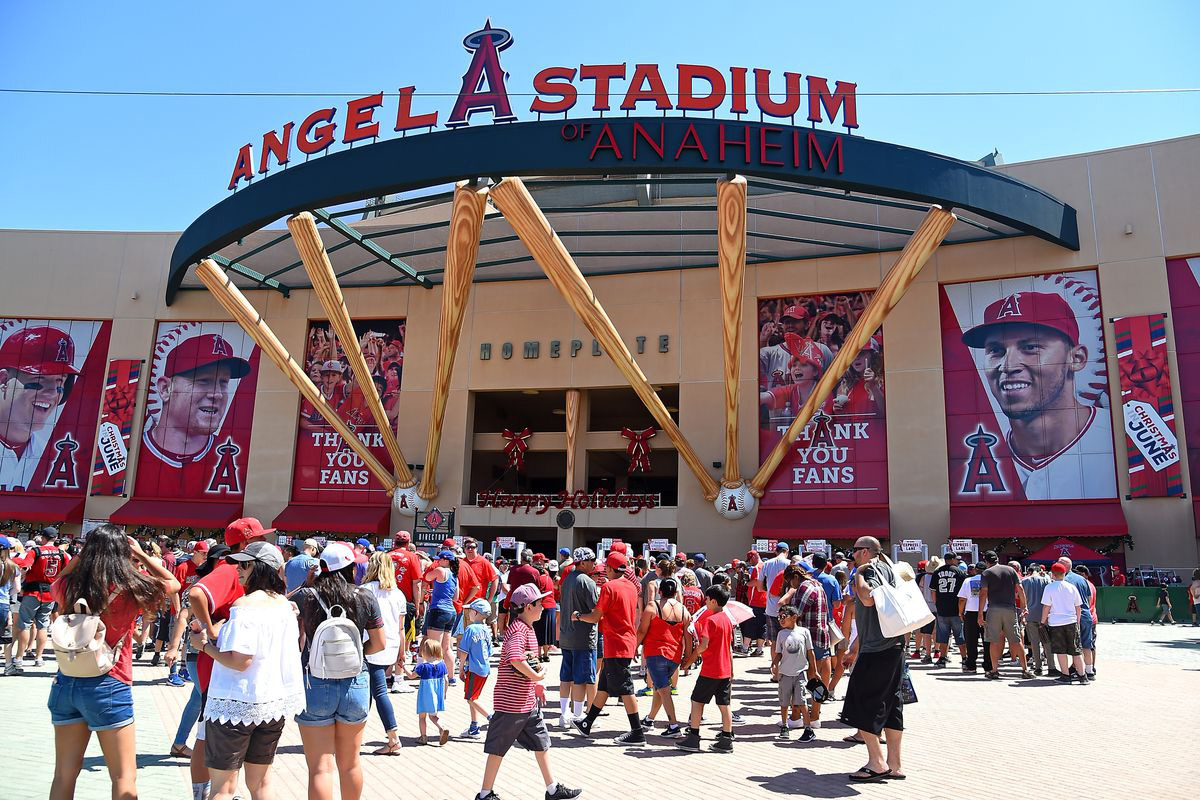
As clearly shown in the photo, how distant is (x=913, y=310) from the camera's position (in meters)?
29.0

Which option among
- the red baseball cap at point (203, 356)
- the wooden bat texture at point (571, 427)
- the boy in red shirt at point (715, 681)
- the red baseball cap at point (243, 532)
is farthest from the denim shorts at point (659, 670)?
the red baseball cap at point (203, 356)

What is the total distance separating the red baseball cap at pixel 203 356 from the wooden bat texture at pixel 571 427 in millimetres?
13799

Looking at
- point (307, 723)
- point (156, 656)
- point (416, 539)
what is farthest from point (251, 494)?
point (307, 723)

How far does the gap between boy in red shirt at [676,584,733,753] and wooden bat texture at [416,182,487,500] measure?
17163 millimetres

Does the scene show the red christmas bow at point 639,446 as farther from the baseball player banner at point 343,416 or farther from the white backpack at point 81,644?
the white backpack at point 81,644

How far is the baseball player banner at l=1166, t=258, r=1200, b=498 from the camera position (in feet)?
83.0

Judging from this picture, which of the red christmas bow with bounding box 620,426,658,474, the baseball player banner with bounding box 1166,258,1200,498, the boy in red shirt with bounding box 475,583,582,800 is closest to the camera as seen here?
the boy in red shirt with bounding box 475,583,582,800

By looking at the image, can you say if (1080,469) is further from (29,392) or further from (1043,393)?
(29,392)

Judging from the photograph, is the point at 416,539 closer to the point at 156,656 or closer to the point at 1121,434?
the point at 156,656

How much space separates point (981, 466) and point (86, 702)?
27425 millimetres

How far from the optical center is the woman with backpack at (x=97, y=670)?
4574 millimetres

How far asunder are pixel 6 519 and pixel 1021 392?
38334 millimetres

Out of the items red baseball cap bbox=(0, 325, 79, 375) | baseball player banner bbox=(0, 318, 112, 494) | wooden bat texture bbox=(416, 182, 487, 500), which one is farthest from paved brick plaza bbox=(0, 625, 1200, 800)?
red baseball cap bbox=(0, 325, 79, 375)

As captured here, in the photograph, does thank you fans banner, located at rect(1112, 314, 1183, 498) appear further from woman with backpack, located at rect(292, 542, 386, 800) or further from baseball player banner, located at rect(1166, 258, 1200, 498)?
woman with backpack, located at rect(292, 542, 386, 800)
